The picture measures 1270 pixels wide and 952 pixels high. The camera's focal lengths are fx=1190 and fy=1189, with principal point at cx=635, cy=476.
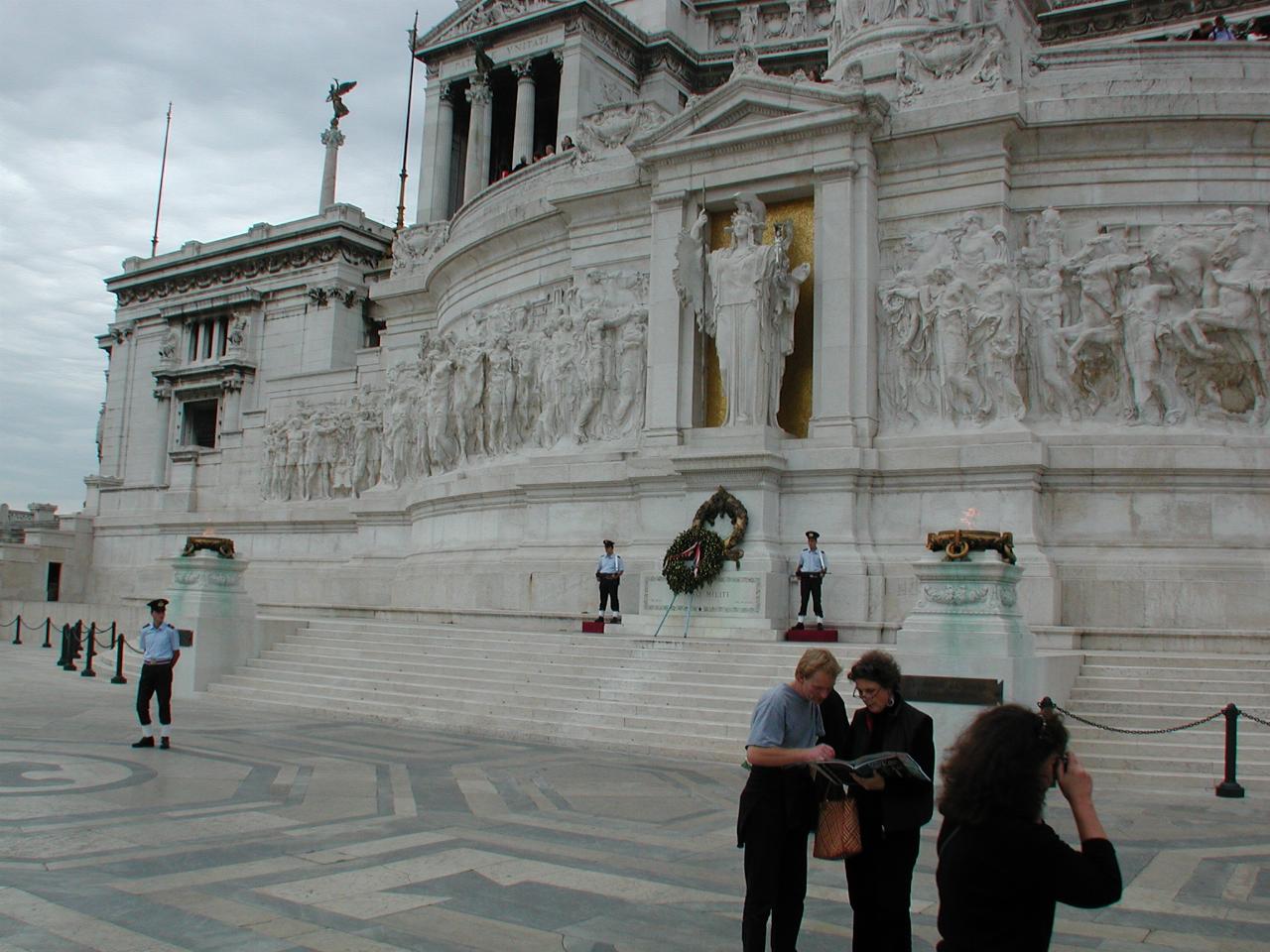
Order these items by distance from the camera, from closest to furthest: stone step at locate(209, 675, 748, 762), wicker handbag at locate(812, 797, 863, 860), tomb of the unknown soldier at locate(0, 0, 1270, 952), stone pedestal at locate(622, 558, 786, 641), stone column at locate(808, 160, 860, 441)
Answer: wicker handbag at locate(812, 797, 863, 860) → tomb of the unknown soldier at locate(0, 0, 1270, 952) → stone step at locate(209, 675, 748, 762) → stone pedestal at locate(622, 558, 786, 641) → stone column at locate(808, 160, 860, 441)

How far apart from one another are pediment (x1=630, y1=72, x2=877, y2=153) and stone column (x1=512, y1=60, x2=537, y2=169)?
31651mm

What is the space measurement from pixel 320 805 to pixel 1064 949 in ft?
21.1

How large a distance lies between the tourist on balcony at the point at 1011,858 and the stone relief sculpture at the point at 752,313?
17150 millimetres

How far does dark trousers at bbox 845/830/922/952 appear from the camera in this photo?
5.70 meters

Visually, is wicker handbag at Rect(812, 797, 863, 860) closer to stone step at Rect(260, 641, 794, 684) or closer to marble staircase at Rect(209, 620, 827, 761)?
marble staircase at Rect(209, 620, 827, 761)

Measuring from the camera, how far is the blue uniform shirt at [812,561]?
18859 mm

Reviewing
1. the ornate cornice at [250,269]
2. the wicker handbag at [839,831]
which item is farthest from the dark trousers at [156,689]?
the ornate cornice at [250,269]

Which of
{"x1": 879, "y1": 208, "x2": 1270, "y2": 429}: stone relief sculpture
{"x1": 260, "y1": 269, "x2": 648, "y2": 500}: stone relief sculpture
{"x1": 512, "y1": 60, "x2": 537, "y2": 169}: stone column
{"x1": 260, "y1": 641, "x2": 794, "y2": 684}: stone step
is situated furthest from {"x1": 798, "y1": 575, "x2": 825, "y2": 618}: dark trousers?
Result: {"x1": 512, "y1": 60, "x2": 537, "y2": 169}: stone column

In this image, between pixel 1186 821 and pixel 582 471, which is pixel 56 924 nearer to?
pixel 1186 821

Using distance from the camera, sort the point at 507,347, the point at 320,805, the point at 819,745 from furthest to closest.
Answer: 1. the point at 507,347
2. the point at 320,805
3. the point at 819,745

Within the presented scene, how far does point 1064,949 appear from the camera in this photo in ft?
22.0

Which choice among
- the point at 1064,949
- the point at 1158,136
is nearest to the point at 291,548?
the point at 1158,136

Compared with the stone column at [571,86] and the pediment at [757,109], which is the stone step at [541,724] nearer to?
the pediment at [757,109]

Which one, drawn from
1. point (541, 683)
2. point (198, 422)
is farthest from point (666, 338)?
point (198, 422)
